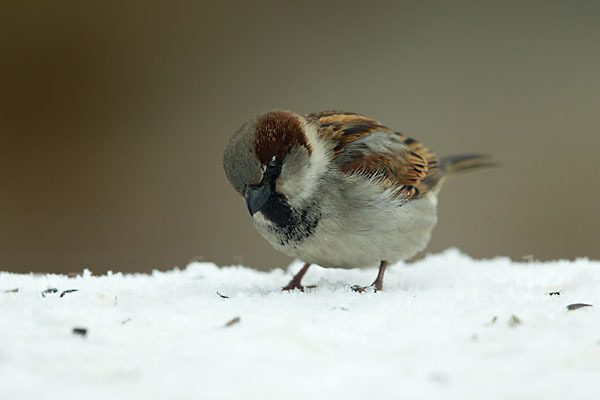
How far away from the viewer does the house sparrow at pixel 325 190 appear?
2.59 meters

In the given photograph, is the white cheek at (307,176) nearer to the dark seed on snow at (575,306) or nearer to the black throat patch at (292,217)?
the black throat patch at (292,217)

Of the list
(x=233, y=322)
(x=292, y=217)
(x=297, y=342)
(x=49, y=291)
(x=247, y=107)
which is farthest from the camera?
(x=247, y=107)

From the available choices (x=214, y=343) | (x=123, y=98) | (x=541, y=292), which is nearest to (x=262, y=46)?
(x=123, y=98)

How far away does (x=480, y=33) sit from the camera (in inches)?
282

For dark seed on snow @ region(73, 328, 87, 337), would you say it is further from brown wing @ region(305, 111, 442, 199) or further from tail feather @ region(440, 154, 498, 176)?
tail feather @ region(440, 154, 498, 176)

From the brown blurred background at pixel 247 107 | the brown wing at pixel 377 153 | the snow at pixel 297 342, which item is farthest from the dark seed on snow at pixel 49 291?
the brown blurred background at pixel 247 107

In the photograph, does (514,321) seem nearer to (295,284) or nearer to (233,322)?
(233,322)

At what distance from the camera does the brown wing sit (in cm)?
288

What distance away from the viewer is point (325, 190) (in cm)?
274

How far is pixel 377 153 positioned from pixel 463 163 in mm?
1189

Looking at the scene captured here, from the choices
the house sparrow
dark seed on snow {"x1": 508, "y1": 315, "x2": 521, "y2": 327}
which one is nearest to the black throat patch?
the house sparrow

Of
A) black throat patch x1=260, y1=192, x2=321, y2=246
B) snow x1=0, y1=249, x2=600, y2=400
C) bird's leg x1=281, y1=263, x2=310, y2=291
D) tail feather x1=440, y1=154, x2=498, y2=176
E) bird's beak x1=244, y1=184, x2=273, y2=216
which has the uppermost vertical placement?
tail feather x1=440, y1=154, x2=498, y2=176

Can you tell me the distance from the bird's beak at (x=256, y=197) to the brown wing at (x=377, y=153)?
1.28 ft

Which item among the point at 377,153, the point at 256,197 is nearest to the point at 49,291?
the point at 256,197
